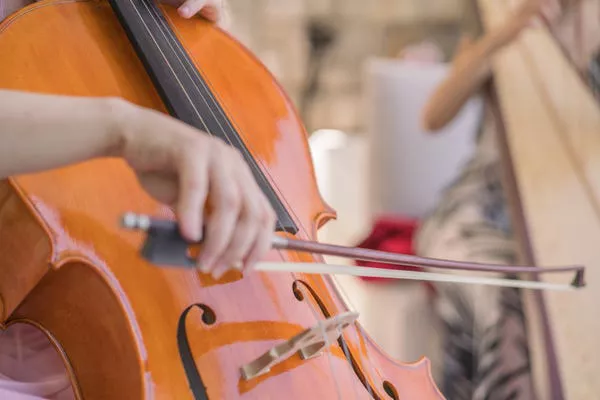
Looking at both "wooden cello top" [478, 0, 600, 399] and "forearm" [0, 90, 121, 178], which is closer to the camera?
"forearm" [0, 90, 121, 178]

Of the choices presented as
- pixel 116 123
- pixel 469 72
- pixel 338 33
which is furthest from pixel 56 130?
pixel 338 33

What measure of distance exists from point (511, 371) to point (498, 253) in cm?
21

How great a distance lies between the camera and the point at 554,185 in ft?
3.68

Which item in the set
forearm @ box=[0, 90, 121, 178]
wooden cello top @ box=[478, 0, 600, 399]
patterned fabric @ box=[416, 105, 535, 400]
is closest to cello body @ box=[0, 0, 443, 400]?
forearm @ box=[0, 90, 121, 178]

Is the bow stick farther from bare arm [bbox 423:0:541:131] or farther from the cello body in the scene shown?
bare arm [bbox 423:0:541:131]

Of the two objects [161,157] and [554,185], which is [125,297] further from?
[554,185]

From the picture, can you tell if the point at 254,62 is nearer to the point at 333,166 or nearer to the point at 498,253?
the point at 498,253

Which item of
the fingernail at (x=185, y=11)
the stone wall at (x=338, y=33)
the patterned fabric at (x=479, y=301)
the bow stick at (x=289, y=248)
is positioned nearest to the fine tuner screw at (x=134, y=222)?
the bow stick at (x=289, y=248)

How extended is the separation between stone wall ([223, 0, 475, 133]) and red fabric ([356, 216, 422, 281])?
173 cm

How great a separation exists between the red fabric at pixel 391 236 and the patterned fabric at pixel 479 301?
9 centimetres

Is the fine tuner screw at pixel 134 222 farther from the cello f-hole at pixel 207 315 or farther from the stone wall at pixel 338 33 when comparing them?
the stone wall at pixel 338 33

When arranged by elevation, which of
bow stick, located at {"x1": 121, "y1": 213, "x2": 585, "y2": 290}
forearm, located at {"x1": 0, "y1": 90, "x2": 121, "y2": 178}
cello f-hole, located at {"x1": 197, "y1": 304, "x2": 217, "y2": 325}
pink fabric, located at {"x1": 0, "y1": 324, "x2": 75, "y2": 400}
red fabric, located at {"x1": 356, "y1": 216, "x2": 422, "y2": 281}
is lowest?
red fabric, located at {"x1": 356, "y1": 216, "x2": 422, "y2": 281}

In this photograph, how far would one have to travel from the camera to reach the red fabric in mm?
1499

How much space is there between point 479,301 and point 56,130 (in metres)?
0.92
